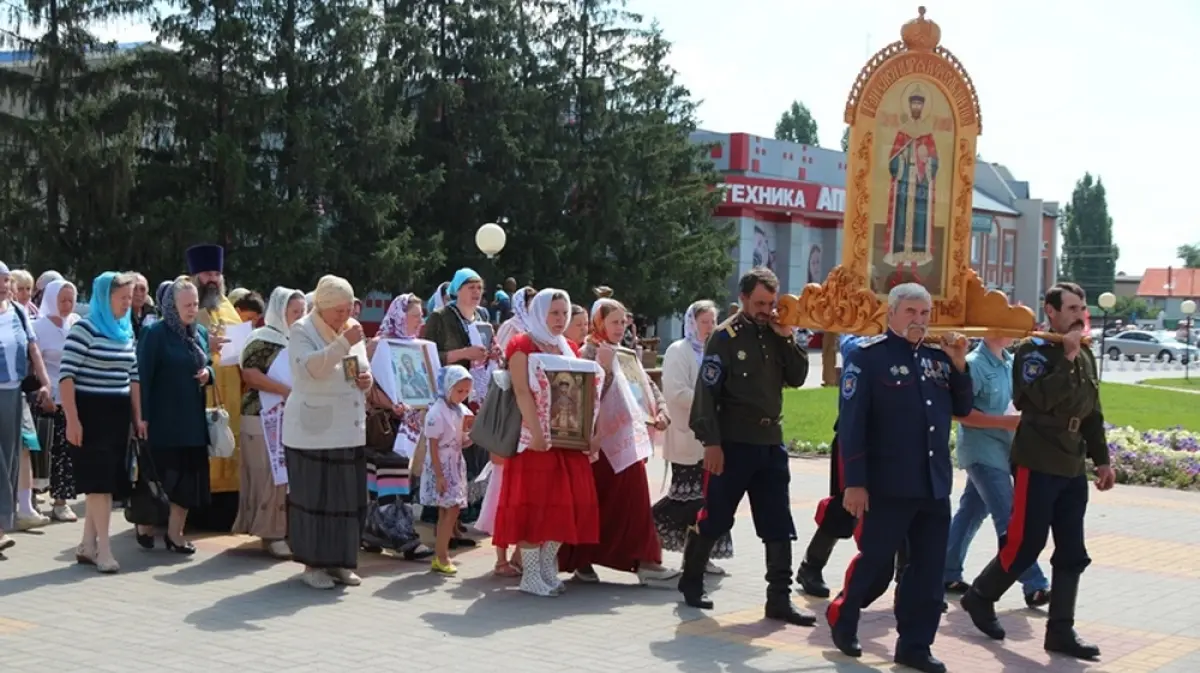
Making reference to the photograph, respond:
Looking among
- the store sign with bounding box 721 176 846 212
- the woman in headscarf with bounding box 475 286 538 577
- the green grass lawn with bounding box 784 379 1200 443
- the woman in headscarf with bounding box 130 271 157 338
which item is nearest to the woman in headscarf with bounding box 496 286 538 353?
the woman in headscarf with bounding box 475 286 538 577

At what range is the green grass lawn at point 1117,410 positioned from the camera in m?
20.5

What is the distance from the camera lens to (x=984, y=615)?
302 inches

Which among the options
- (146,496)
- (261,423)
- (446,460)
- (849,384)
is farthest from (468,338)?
(849,384)

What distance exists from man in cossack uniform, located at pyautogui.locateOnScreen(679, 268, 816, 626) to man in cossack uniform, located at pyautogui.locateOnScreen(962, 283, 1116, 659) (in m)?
1.20

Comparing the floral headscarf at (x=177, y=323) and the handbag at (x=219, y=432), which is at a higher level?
the floral headscarf at (x=177, y=323)

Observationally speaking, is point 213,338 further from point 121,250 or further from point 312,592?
point 121,250

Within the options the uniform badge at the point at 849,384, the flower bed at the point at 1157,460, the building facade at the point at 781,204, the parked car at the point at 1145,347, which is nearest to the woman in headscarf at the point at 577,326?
the uniform badge at the point at 849,384

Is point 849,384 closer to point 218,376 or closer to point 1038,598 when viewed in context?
point 1038,598

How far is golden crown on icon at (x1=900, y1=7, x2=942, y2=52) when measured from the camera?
32.2 feet

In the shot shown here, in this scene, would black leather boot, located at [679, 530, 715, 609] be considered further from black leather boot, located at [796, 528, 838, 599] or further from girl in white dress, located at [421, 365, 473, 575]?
girl in white dress, located at [421, 365, 473, 575]

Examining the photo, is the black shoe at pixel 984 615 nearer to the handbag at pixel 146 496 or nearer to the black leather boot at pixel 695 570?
the black leather boot at pixel 695 570

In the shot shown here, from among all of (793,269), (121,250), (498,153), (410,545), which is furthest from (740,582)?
(793,269)

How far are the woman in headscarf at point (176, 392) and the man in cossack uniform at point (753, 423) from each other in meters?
3.55

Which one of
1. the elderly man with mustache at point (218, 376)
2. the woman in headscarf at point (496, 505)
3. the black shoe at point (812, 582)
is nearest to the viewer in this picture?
the black shoe at point (812, 582)
